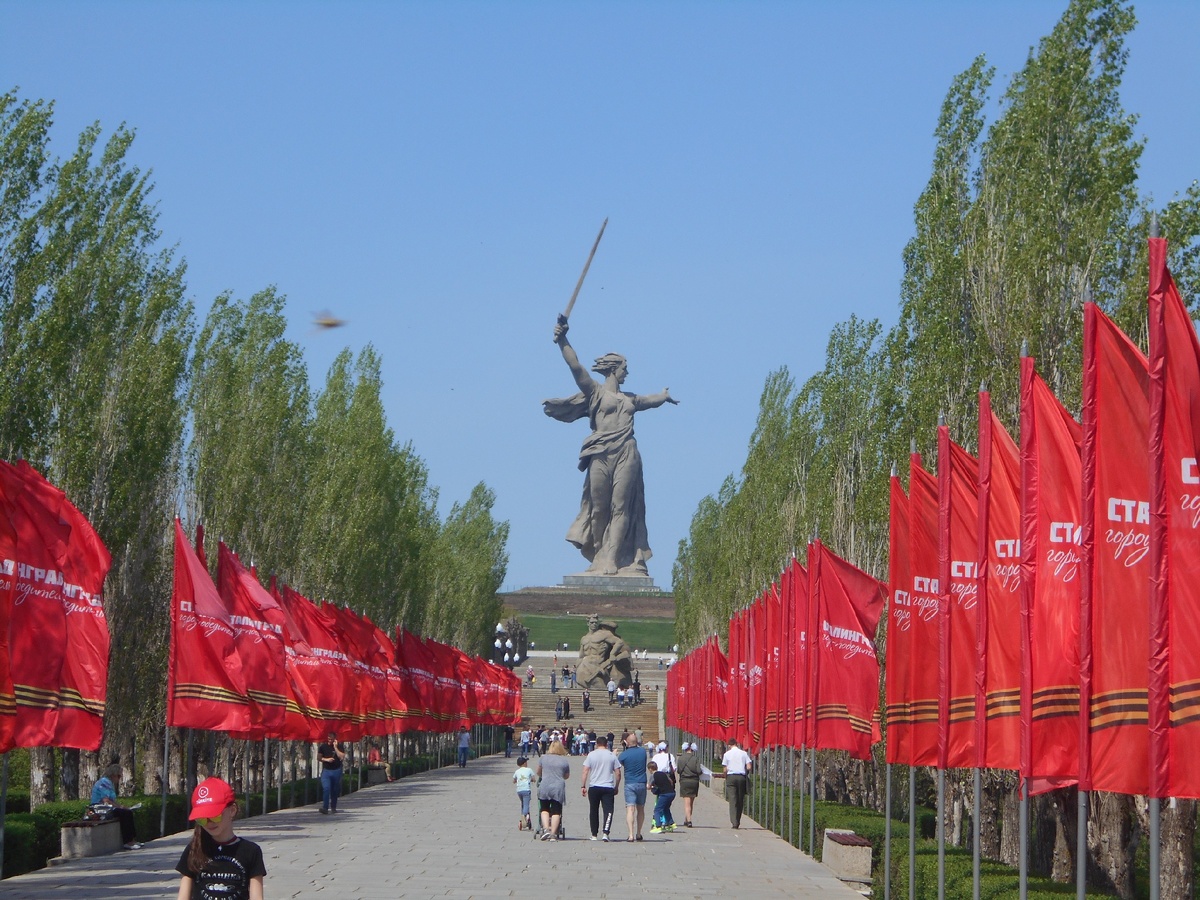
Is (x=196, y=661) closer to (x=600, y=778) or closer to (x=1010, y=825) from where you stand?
(x=600, y=778)

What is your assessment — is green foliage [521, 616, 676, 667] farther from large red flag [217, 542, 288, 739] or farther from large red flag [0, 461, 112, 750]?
large red flag [0, 461, 112, 750]

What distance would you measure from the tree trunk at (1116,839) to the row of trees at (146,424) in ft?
49.2

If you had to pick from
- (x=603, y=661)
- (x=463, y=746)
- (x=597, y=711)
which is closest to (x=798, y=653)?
(x=463, y=746)

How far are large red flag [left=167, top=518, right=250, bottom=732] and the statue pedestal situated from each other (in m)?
83.4

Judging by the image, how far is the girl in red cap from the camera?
827 cm

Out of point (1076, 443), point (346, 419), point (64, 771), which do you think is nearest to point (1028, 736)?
point (1076, 443)

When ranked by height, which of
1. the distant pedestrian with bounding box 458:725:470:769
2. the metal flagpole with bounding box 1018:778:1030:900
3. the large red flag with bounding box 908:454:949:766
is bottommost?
the distant pedestrian with bounding box 458:725:470:769

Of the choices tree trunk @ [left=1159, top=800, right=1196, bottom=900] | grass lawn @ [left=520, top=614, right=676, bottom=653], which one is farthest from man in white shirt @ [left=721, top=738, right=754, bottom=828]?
grass lawn @ [left=520, top=614, right=676, bottom=653]

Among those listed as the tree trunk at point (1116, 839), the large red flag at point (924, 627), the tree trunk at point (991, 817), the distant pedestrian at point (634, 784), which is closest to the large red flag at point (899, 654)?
the large red flag at point (924, 627)

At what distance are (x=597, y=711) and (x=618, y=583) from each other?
2936 cm

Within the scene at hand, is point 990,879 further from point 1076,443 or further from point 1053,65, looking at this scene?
point 1053,65

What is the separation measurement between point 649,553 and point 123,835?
84320 millimetres

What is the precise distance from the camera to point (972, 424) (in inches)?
977

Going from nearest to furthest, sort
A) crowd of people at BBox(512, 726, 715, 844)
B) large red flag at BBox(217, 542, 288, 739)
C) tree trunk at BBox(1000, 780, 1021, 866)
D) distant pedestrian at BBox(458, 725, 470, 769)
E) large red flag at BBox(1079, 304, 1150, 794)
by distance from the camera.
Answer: large red flag at BBox(1079, 304, 1150, 794) < tree trunk at BBox(1000, 780, 1021, 866) < large red flag at BBox(217, 542, 288, 739) < crowd of people at BBox(512, 726, 715, 844) < distant pedestrian at BBox(458, 725, 470, 769)
